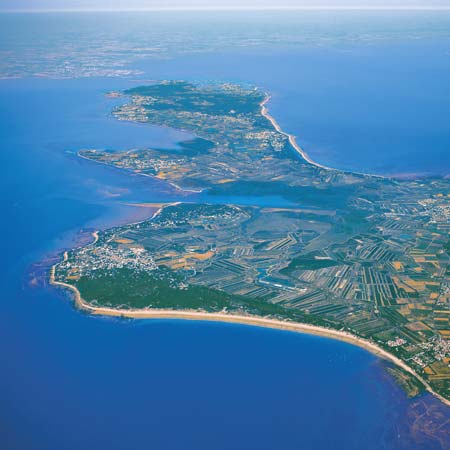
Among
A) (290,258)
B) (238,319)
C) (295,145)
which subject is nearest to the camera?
(238,319)

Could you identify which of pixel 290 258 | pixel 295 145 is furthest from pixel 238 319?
pixel 295 145

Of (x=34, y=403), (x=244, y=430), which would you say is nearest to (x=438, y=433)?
(x=244, y=430)

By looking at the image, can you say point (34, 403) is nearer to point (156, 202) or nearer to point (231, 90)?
point (156, 202)

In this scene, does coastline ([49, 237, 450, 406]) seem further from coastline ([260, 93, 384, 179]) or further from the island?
coastline ([260, 93, 384, 179])

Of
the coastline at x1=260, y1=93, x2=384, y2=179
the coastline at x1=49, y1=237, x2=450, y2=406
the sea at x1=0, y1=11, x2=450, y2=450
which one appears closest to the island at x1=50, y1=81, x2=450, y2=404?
the coastline at x1=49, y1=237, x2=450, y2=406

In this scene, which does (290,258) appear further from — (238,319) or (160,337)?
(160,337)

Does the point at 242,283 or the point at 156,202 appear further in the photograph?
the point at 156,202
